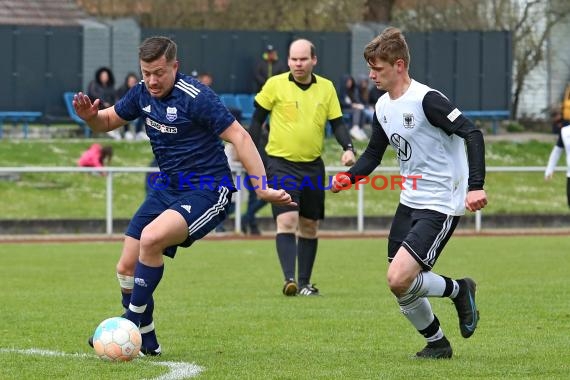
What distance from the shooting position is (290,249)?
11961 millimetres

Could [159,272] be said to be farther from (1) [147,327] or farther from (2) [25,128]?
(2) [25,128]

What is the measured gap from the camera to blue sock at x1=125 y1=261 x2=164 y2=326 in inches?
308

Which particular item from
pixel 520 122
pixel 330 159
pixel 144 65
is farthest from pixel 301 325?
pixel 520 122

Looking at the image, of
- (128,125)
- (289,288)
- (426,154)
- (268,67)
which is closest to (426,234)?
(426,154)

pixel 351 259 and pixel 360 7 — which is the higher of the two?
pixel 360 7

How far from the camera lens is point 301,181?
1187 cm

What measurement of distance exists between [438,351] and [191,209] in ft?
5.64

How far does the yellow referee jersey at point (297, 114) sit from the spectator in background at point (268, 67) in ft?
53.0

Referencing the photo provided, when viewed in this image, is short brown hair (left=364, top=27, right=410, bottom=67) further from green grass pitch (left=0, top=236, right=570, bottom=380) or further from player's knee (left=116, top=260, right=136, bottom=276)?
player's knee (left=116, top=260, right=136, bottom=276)

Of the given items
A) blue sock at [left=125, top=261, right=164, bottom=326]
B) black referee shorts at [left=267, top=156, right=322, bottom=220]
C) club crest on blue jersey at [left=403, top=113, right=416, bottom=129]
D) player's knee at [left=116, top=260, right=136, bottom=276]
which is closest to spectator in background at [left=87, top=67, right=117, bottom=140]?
black referee shorts at [left=267, top=156, right=322, bottom=220]

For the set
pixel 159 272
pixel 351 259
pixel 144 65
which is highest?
pixel 144 65

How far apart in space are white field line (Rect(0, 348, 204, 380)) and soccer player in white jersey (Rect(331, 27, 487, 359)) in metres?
1.26

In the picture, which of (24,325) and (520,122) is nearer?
(24,325)

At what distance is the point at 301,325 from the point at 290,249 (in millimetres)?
2432
